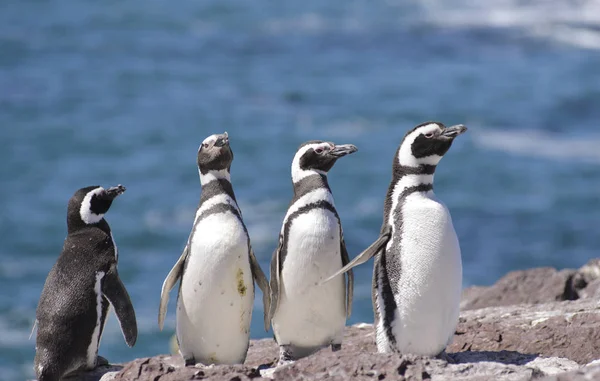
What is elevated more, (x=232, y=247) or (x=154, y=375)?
(x=232, y=247)

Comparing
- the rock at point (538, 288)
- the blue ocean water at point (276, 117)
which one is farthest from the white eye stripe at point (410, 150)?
the blue ocean water at point (276, 117)

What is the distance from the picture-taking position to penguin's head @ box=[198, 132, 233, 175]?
21.4 ft

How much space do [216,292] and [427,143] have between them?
1.43 m

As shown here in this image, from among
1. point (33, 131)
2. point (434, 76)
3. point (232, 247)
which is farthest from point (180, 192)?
point (232, 247)

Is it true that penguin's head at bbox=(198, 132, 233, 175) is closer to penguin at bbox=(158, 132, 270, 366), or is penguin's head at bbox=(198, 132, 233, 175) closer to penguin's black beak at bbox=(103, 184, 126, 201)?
penguin at bbox=(158, 132, 270, 366)

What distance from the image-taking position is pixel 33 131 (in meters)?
23.7

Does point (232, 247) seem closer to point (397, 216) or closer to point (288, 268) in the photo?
point (288, 268)

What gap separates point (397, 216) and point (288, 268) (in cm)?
69

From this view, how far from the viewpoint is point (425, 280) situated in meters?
6.11

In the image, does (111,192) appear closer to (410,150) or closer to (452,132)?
(410,150)

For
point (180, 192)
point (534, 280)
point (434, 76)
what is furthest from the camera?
point (434, 76)

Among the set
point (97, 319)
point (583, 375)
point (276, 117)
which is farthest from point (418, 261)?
point (276, 117)

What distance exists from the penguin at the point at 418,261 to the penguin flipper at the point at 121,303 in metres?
1.23

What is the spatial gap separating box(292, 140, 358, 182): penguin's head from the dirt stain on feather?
0.63 meters
